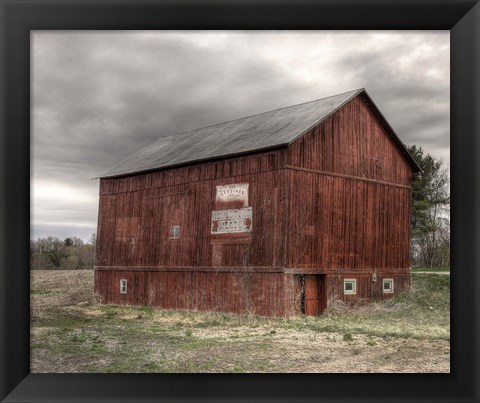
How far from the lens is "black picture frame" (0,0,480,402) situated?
6.22m

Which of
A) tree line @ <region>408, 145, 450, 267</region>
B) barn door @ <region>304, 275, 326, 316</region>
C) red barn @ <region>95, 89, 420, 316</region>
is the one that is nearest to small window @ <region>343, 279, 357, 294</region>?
red barn @ <region>95, 89, 420, 316</region>

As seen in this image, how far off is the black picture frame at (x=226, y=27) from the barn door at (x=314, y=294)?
13664mm

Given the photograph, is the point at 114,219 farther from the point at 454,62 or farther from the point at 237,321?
the point at 454,62

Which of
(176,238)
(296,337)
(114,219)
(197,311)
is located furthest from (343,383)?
(114,219)

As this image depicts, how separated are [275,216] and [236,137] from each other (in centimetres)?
502

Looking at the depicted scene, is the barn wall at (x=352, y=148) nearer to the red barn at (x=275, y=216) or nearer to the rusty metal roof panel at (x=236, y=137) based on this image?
the red barn at (x=275, y=216)

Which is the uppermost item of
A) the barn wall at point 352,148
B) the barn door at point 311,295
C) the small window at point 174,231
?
the barn wall at point 352,148

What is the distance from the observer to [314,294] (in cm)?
2033

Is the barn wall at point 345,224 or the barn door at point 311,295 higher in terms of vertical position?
the barn wall at point 345,224

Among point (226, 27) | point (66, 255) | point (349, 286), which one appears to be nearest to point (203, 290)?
point (349, 286)

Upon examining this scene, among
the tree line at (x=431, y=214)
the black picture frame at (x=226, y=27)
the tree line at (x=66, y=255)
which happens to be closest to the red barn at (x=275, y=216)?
the black picture frame at (x=226, y=27)

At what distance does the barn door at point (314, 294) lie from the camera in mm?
20016

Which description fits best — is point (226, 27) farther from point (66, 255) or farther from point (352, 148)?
point (66, 255)

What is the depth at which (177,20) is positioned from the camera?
6402mm
